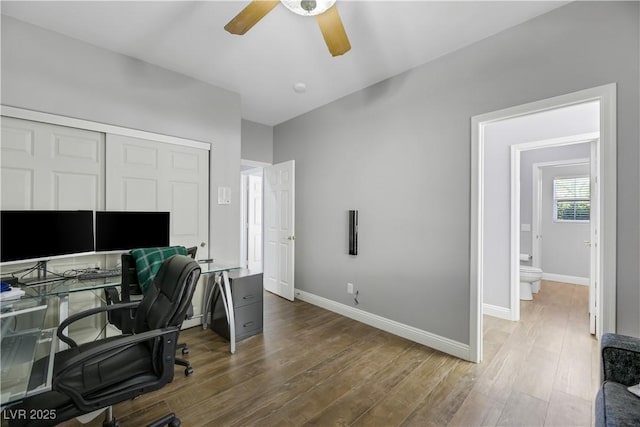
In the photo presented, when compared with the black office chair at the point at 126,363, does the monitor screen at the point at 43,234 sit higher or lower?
higher

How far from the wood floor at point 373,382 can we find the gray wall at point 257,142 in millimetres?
2654

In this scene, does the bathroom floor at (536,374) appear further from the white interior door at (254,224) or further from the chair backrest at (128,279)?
the white interior door at (254,224)

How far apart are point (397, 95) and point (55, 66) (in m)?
3.20

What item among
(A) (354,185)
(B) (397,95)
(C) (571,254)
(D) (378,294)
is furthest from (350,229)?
(C) (571,254)

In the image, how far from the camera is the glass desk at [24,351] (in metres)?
1.00

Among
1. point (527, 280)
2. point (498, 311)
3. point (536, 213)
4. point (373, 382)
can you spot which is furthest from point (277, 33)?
point (536, 213)

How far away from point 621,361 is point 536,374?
3.36 ft

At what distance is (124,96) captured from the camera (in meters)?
2.77

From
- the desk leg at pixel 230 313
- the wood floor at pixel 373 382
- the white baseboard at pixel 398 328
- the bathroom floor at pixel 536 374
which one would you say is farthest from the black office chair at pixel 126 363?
the white baseboard at pixel 398 328

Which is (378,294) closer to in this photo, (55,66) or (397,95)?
(397,95)

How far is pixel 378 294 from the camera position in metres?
3.22

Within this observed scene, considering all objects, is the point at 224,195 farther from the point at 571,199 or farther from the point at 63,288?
the point at 571,199

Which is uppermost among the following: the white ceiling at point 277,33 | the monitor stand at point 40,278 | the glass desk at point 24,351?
the white ceiling at point 277,33

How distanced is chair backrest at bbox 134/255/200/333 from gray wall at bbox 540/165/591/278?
20.9ft
